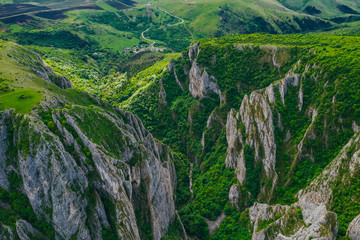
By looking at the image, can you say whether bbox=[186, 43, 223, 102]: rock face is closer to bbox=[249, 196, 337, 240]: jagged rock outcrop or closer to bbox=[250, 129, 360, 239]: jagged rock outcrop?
bbox=[249, 196, 337, 240]: jagged rock outcrop

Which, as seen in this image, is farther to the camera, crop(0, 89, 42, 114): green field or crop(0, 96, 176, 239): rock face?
crop(0, 89, 42, 114): green field

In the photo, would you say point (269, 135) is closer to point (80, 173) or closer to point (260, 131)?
point (260, 131)

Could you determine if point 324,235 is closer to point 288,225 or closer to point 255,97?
point 288,225

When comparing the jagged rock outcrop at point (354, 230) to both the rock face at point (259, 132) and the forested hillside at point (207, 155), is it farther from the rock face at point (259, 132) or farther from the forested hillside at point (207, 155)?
the rock face at point (259, 132)

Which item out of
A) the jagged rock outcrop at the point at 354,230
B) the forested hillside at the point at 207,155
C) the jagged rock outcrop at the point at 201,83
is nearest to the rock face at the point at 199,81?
the jagged rock outcrop at the point at 201,83

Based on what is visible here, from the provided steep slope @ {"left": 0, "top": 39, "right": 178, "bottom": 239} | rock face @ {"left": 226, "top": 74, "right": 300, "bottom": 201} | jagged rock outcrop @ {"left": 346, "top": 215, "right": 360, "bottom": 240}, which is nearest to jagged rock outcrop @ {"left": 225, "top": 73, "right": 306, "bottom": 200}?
rock face @ {"left": 226, "top": 74, "right": 300, "bottom": 201}

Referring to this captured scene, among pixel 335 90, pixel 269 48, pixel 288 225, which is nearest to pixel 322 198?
pixel 288 225
